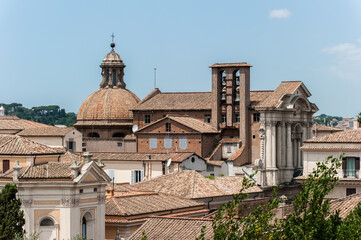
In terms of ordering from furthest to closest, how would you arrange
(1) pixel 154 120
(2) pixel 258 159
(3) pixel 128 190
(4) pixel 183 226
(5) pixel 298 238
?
(1) pixel 154 120
(2) pixel 258 159
(3) pixel 128 190
(4) pixel 183 226
(5) pixel 298 238

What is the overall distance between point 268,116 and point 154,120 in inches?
413

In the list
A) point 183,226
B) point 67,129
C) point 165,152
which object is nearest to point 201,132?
point 165,152

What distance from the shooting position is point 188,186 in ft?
191

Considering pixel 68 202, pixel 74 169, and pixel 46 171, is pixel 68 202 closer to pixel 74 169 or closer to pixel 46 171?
pixel 74 169

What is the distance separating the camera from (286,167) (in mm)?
83000

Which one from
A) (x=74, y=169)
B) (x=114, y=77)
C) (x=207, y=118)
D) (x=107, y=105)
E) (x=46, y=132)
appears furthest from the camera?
(x=114, y=77)

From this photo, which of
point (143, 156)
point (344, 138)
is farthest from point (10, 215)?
point (143, 156)

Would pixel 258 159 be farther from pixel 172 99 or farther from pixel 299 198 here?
pixel 299 198

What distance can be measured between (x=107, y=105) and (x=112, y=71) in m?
4.44

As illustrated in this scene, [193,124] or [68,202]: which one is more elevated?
[193,124]

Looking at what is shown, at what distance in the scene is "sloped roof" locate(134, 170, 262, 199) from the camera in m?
57.4

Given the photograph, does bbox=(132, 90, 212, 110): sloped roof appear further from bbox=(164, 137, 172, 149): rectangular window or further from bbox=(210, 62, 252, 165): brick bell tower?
bbox=(164, 137, 172, 149): rectangular window

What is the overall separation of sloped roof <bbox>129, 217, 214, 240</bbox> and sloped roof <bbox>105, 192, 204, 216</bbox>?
12.3ft

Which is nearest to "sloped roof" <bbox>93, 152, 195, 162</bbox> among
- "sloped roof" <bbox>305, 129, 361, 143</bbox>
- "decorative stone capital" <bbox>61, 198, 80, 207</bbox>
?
"sloped roof" <bbox>305, 129, 361, 143</bbox>
